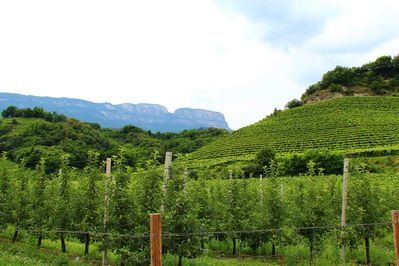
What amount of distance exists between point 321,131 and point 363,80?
6262cm

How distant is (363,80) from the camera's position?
13325 centimetres

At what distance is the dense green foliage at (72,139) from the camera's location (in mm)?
71625

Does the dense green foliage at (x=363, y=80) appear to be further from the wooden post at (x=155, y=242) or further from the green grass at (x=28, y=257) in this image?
the wooden post at (x=155, y=242)

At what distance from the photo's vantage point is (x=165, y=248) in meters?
10.4

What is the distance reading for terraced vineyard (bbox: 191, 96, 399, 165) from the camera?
70688mm

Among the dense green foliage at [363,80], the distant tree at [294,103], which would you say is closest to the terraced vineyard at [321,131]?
the distant tree at [294,103]

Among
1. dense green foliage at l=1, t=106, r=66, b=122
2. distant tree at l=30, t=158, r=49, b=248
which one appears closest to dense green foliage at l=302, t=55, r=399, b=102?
dense green foliage at l=1, t=106, r=66, b=122

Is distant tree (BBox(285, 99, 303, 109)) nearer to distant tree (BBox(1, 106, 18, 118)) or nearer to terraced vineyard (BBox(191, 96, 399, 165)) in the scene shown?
terraced vineyard (BBox(191, 96, 399, 165))

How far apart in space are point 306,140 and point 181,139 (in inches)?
1804

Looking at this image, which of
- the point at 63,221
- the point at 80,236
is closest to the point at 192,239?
the point at 63,221

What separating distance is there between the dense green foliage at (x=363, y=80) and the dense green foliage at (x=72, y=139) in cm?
3595

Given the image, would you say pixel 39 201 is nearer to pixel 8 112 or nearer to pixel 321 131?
pixel 321 131

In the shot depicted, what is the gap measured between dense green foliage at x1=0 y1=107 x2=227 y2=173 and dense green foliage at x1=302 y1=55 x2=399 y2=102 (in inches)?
1415

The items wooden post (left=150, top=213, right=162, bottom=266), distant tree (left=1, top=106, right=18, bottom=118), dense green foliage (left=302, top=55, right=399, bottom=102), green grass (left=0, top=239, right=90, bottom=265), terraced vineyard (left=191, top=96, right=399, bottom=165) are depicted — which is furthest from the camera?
distant tree (left=1, top=106, right=18, bottom=118)
